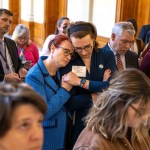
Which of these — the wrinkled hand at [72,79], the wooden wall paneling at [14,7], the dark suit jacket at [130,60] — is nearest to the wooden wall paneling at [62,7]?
the wooden wall paneling at [14,7]

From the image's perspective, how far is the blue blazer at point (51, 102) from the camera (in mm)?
2137

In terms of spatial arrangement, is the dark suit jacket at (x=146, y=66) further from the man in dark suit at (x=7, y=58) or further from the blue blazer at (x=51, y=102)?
the man in dark suit at (x=7, y=58)

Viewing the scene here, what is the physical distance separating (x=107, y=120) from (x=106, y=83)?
784mm

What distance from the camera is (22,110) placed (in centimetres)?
98

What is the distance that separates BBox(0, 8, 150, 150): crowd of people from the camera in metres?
0.99

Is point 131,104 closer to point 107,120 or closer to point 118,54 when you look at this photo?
point 107,120

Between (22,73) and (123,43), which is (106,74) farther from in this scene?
(22,73)

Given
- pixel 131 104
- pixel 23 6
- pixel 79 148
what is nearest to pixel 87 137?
pixel 79 148

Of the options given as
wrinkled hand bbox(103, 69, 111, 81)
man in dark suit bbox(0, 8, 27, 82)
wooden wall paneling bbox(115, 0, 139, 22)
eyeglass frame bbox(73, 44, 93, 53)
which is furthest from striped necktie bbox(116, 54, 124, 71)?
wooden wall paneling bbox(115, 0, 139, 22)

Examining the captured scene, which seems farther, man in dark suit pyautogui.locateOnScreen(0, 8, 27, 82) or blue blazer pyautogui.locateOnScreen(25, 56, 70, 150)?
man in dark suit pyautogui.locateOnScreen(0, 8, 27, 82)

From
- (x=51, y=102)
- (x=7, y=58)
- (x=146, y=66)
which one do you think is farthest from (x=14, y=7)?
(x=51, y=102)

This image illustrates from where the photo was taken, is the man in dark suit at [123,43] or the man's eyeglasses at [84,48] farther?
the man in dark suit at [123,43]

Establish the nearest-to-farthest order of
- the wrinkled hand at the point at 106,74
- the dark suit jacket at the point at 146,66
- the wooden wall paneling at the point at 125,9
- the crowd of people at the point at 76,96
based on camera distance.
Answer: the crowd of people at the point at 76,96
the wrinkled hand at the point at 106,74
the dark suit jacket at the point at 146,66
the wooden wall paneling at the point at 125,9

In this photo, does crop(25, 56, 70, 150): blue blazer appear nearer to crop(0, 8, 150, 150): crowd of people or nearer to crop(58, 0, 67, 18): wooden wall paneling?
crop(0, 8, 150, 150): crowd of people
